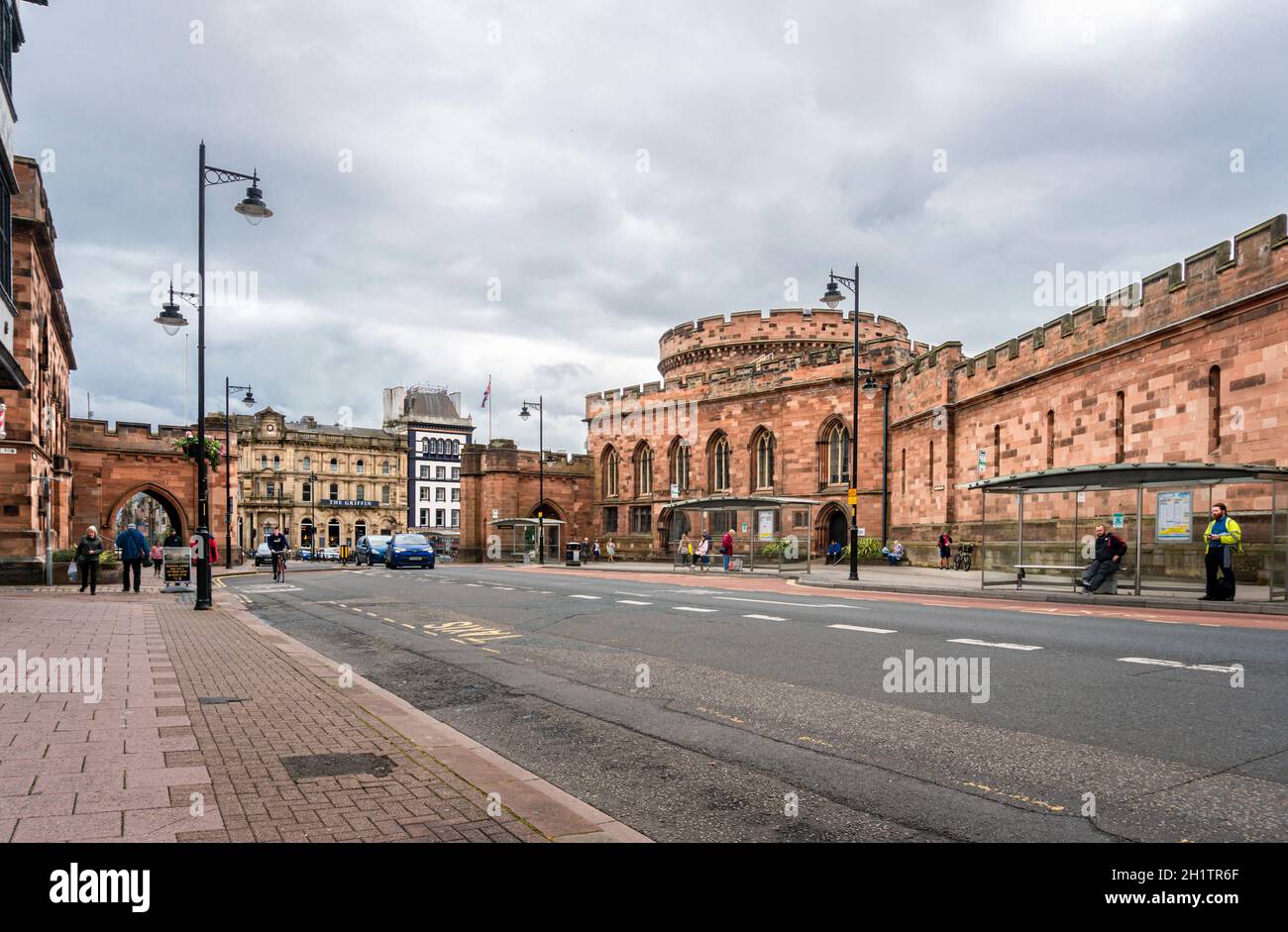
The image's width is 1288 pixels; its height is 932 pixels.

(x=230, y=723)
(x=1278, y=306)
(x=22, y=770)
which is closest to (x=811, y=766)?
(x=230, y=723)

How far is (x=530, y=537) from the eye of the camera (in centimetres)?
4866

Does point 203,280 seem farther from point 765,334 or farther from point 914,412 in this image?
point 765,334

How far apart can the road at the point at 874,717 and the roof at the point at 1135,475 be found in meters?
3.34

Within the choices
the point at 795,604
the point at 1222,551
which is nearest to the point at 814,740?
the point at 795,604

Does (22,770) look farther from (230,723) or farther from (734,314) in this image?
(734,314)

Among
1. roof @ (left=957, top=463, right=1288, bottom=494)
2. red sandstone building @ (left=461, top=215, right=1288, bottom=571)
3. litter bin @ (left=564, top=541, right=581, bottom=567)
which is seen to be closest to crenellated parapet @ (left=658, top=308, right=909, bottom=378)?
red sandstone building @ (left=461, top=215, right=1288, bottom=571)

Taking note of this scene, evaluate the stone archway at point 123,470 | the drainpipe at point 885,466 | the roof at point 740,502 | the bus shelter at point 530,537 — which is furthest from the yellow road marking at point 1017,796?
the stone archway at point 123,470

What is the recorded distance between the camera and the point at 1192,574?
64.1ft

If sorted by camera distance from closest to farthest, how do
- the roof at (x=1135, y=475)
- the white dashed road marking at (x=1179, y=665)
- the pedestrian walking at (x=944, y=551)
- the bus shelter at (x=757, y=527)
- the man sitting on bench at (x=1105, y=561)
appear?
1. the white dashed road marking at (x=1179, y=665)
2. the roof at (x=1135, y=475)
3. the man sitting on bench at (x=1105, y=561)
4. the pedestrian walking at (x=944, y=551)
5. the bus shelter at (x=757, y=527)

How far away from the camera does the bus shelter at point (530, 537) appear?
46688mm

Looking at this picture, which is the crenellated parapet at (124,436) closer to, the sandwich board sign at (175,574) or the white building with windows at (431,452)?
the sandwich board sign at (175,574)

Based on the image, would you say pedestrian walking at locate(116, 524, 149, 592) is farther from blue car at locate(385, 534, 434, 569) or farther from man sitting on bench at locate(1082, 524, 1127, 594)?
man sitting on bench at locate(1082, 524, 1127, 594)

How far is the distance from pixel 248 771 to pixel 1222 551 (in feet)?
51.5
